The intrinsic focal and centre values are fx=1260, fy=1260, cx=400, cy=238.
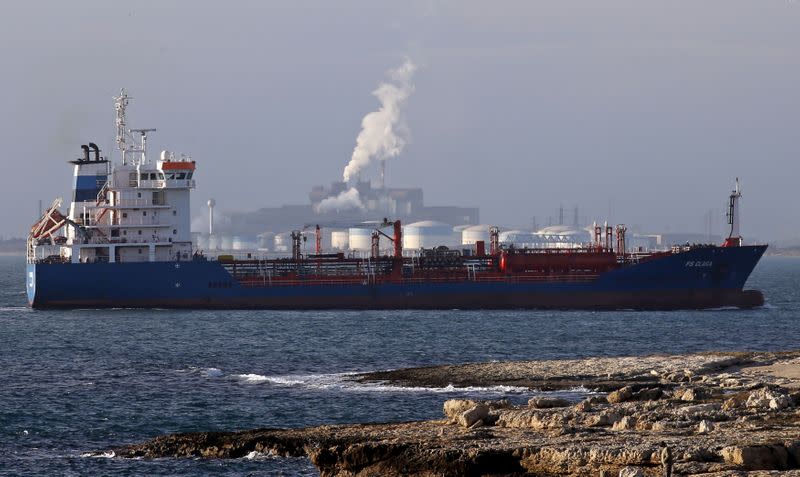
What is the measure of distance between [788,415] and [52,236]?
2082 inches

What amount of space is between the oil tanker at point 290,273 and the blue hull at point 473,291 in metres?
0.05

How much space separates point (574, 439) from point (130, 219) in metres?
50.6

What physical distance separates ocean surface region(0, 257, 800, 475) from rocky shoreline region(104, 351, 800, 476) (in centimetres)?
123

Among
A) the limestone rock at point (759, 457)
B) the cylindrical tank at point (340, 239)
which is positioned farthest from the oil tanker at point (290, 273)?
the cylindrical tank at point (340, 239)

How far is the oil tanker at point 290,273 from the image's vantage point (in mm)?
67625

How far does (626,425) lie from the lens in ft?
78.1

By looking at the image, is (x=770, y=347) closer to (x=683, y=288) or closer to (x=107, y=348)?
(x=683, y=288)

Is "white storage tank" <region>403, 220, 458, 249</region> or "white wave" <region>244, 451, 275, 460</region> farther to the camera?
"white storage tank" <region>403, 220, 458, 249</region>

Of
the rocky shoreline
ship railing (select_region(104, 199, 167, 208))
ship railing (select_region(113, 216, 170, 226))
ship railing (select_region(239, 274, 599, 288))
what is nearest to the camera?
the rocky shoreline

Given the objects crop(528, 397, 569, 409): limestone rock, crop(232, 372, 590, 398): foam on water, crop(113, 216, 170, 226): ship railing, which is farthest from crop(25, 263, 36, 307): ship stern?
crop(528, 397, 569, 409): limestone rock

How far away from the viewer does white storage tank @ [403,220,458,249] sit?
166750mm

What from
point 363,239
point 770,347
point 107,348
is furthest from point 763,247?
point 363,239

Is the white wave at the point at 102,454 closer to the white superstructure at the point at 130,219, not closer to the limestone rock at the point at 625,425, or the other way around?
the limestone rock at the point at 625,425

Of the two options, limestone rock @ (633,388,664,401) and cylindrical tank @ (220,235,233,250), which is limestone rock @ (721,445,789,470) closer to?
limestone rock @ (633,388,664,401)
